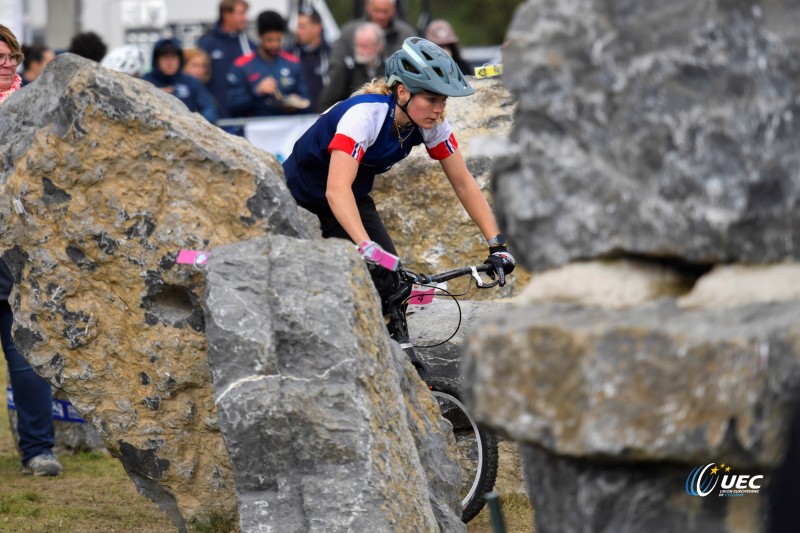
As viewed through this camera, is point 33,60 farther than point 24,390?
Yes

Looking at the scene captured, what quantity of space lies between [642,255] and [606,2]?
56 centimetres

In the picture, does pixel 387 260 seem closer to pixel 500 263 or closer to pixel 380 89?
pixel 500 263

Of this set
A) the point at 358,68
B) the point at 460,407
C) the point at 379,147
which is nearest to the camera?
the point at 379,147

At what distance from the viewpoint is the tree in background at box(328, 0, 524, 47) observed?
108ft

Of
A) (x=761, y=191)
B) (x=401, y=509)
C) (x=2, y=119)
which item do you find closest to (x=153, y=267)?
(x=2, y=119)

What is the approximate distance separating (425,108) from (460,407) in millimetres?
1408

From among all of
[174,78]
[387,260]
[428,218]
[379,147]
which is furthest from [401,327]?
[174,78]

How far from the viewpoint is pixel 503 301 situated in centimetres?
598

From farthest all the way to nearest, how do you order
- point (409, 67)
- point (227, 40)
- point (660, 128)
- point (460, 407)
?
1. point (227, 40)
2. point (460, 407)
3. point (409, 67)
4. point (660, 128)

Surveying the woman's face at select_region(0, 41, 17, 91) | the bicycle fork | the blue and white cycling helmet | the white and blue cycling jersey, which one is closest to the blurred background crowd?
the woman's face at select_region(0, 41, 17, 91)

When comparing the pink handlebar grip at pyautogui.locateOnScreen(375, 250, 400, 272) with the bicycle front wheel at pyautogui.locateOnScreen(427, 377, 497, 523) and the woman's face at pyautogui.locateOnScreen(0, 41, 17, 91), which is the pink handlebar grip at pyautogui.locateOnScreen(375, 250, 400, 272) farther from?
the woman's face at pyautogui.locateOnScreen(0, 41, 17, 91)

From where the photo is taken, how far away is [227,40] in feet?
34.1

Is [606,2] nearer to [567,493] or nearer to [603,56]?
[603,56]

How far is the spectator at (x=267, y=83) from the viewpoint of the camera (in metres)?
9.89
